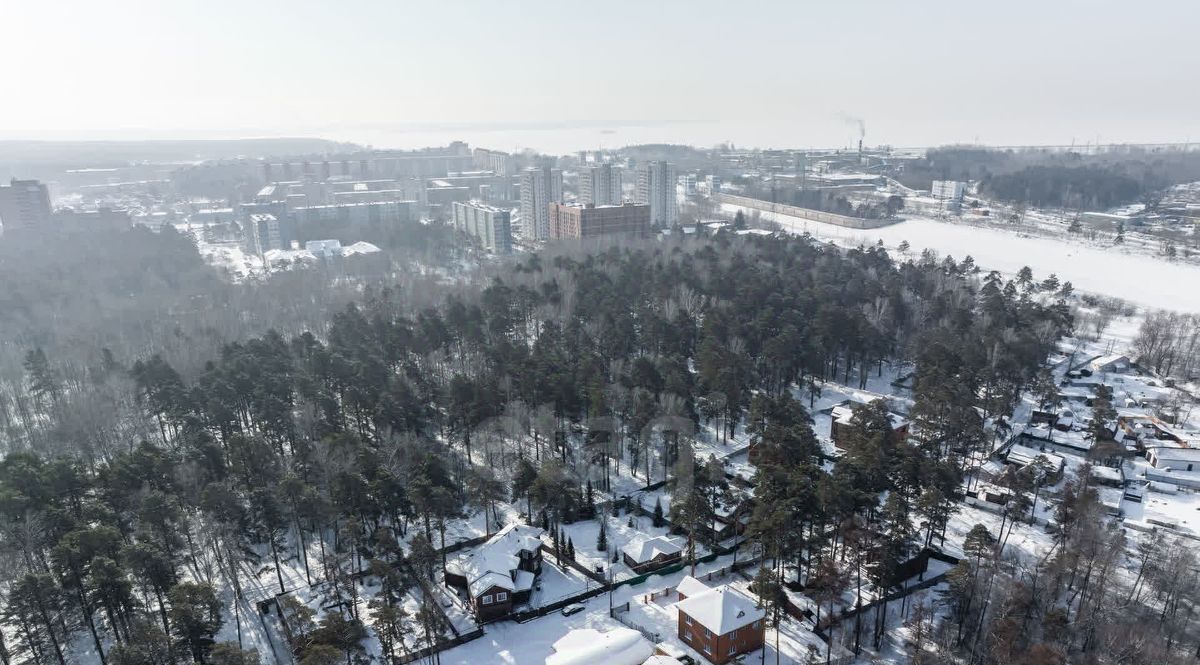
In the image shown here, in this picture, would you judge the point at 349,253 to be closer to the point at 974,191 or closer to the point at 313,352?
the point at 313,352

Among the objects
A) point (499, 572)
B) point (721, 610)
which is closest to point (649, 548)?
point (721, 610)

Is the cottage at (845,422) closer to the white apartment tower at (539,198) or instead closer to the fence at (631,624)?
the fence at (631,624)

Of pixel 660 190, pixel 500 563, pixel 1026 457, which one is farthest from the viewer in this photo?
pixel 660 190

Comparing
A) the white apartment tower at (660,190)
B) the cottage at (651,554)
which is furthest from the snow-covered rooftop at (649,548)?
the white apartment tower at (660,190)

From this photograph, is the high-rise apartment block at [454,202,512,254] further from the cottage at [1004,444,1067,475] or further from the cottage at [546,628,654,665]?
the cottage at [546,628,654,665]

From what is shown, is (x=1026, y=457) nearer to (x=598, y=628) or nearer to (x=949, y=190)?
(x=598, y=628)

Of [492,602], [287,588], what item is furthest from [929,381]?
[287,588]
